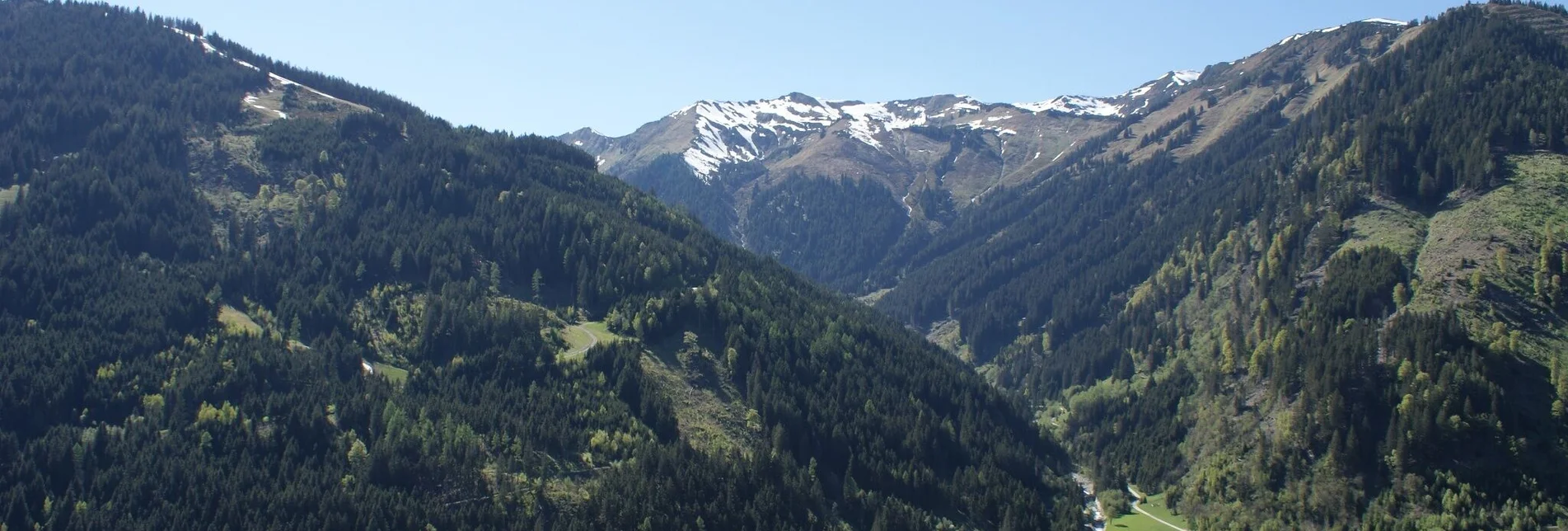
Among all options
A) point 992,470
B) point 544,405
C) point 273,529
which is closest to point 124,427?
point 273,529

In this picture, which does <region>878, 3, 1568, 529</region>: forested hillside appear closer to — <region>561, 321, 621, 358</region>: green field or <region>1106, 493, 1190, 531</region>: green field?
<region>1106, 493, 1190, 531</region>: green field

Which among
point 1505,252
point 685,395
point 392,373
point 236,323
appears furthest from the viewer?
point 685,395

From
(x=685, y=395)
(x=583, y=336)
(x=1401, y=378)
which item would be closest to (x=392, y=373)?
(x=583, y=336)

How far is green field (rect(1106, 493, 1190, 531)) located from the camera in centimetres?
15112

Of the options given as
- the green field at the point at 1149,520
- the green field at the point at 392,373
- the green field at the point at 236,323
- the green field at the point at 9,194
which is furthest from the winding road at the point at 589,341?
the green field at the point at 9,194

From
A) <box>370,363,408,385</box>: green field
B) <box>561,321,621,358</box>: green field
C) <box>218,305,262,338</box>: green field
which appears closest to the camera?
<box>370,363,408,385</box>: green field

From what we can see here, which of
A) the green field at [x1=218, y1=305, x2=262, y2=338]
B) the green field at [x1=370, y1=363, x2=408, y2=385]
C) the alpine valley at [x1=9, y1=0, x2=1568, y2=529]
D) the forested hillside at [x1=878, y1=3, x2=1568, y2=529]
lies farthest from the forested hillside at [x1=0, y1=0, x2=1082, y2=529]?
the forested hillside at [x1=878, y1=3, x2=1568, y2=529]

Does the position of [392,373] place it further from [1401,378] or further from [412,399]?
[1401,378]

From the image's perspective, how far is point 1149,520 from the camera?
15538 centimetres

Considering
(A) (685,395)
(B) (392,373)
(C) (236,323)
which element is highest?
(C) (236,323)

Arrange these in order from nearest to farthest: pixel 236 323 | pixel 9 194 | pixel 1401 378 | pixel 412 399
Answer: pixel 1401 378 < pixel 412 399 < pixel 236 323 < pixel 9 194

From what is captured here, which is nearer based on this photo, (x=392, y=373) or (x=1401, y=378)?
(x=1401, y=378)

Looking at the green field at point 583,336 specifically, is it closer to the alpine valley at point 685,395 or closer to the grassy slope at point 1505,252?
the alpine valley at point 685,395

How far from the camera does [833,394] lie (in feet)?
583
